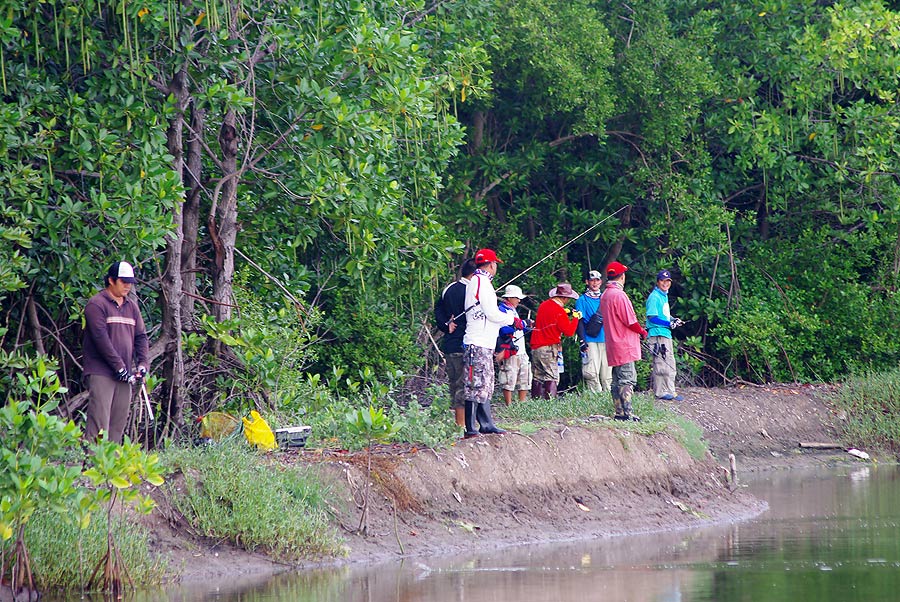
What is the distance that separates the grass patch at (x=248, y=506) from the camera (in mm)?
9977

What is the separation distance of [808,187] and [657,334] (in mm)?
4358

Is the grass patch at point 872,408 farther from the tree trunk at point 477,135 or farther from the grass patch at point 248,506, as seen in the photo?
the grass patch at point 248,506

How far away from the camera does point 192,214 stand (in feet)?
42.6

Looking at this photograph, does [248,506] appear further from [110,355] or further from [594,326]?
[594,326]

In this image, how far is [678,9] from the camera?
19.7 m

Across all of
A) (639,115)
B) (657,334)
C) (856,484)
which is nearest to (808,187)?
(639,115)

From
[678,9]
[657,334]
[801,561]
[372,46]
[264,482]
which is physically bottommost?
[801,561]

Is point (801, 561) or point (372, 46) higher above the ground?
point (372, 46)

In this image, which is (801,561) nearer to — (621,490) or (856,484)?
(621,490)

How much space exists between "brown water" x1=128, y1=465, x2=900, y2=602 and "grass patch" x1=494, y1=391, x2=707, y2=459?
4.76ft

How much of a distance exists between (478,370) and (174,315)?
2.98 meters

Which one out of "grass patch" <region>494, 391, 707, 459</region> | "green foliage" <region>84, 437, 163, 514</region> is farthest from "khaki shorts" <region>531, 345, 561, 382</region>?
"green foliage" <region>84, 437, 163, 514</region>

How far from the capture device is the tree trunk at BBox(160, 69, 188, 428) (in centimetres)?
1230

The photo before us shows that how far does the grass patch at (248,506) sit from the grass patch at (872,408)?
10569 millimetres
